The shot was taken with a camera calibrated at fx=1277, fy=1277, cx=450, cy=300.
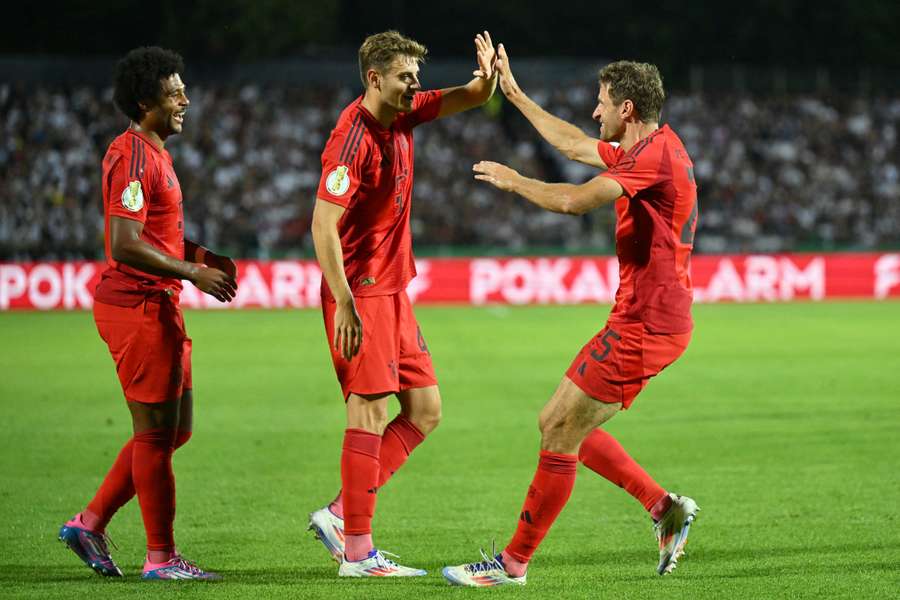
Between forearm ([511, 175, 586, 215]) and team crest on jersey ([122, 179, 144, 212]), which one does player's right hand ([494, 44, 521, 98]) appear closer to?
forearm ([511, 175, 586, 215])

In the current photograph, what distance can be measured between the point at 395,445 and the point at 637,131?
1932mm

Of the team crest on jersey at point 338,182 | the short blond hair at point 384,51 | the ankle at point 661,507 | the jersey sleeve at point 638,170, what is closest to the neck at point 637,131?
the jersey sleeve at point 638,170

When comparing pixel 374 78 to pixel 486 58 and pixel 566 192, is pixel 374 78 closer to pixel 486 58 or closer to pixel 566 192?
pixel 486 58

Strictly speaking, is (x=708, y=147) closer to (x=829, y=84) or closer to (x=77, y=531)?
(x=829, y=84)

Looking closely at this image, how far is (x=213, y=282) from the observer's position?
5.59 m

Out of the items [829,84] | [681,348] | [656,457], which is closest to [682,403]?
[656,457]

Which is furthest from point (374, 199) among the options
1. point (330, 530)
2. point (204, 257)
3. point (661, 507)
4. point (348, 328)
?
point (661, 507)

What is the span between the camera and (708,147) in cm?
3419

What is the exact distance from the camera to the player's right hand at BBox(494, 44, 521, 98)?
253 inches

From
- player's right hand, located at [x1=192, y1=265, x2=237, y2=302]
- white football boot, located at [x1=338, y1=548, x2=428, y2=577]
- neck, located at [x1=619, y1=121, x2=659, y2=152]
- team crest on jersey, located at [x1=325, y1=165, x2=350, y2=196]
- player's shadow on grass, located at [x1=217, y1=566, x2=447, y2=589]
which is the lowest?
player's shadow on grass, located at [x1=217, y1=566, x2=447, y2=589]

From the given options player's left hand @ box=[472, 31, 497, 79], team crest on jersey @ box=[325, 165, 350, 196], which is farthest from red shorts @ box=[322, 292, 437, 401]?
player's left hand @ box=[472, 31, 497, 79]

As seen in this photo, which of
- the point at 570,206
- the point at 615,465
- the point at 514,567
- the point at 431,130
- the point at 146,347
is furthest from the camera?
the point at 431,130

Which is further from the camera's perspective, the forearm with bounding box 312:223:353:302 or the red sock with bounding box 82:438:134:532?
the red sock with bounding box 82:438:134:532

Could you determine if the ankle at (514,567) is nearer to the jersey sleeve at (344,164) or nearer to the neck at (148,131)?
the jersey sleeve at (344,164)
